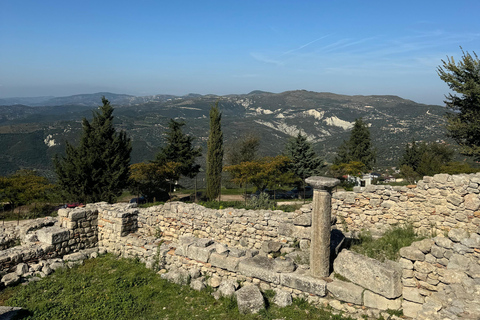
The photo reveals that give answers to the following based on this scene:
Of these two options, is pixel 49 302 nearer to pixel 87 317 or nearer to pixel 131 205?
pixel 87 317

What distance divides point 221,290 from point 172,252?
2433 millimetres

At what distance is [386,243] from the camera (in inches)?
313

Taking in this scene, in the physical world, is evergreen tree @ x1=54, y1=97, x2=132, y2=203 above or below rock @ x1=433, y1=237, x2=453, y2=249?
below

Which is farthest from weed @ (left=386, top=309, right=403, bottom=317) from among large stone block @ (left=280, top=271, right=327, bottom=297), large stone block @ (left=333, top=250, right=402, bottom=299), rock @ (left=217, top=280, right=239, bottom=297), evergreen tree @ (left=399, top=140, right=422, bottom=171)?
evergreen tree @ (left=399, top=140, right=422, bottom=171)

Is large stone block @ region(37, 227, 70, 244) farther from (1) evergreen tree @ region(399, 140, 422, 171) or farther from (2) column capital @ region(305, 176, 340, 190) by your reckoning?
(1) evergreen tree @ region(399, 140, 422, 171)

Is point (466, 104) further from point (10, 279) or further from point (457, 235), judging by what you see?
point (10, 279)

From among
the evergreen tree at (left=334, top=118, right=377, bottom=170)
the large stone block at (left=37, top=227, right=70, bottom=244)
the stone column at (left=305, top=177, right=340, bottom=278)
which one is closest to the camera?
the stone column at (left=305, top=177, right=340, bottom=278)

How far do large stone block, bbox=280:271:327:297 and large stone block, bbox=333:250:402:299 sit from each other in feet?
2.03

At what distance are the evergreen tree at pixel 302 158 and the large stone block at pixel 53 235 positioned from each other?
2404 cm

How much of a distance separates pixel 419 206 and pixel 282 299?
18.7ft

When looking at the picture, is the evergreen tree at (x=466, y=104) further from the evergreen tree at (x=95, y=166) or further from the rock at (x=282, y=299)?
the evergreen tree at (x=95, y=166)

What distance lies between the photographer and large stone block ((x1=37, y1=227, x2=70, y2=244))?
9875mm

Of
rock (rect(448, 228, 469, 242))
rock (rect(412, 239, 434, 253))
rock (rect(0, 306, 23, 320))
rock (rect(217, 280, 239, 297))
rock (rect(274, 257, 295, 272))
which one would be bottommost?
rock (rect(0, 306, 23, 320))

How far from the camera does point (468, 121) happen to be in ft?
63.6
